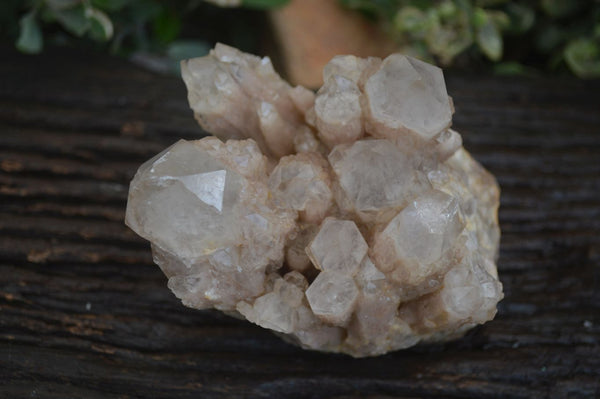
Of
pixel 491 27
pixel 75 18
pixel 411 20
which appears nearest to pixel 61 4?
pixel 75 18

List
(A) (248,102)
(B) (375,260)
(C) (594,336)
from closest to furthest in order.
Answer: (B) (375,260) < (A) (248,102) < (C) (594,336)

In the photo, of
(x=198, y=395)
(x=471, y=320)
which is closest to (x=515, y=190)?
(x=471, y=320)

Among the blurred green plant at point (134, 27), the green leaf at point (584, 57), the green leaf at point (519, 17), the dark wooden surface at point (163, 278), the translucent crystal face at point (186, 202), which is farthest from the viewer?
the green leaf at point (519, 17)

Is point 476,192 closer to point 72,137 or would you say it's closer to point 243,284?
point 243,284

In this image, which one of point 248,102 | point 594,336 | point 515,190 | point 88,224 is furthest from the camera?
point 515,190

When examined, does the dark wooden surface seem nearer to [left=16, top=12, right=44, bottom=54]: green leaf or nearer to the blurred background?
[left=16, top=12, right=44, bottom=54]: green leaf

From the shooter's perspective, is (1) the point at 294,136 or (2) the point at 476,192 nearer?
(1) the point at 294,136

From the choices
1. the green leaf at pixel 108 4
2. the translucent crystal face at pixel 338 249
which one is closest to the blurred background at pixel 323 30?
the green leaf at pixel 108 4

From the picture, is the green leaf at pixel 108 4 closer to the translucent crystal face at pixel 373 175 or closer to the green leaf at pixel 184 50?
the green leaf at pixel 184 50

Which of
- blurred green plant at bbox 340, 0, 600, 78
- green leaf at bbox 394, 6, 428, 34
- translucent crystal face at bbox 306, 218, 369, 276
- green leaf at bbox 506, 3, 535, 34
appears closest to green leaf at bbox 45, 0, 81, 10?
blurred green plant at bbox 340, 0, 600, 78
